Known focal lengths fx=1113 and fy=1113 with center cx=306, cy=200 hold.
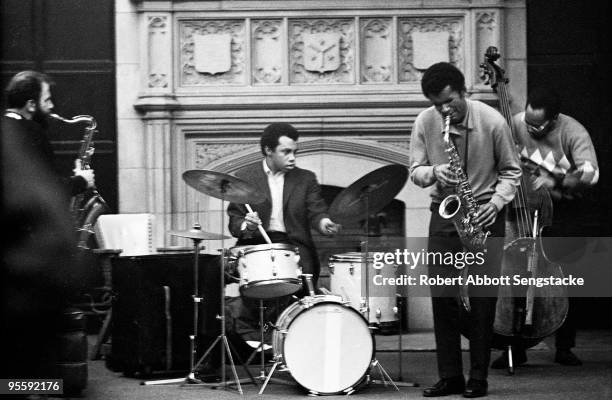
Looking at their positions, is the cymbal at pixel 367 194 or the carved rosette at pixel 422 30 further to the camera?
the carved rosette at pixel 422 30

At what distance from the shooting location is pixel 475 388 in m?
7.00

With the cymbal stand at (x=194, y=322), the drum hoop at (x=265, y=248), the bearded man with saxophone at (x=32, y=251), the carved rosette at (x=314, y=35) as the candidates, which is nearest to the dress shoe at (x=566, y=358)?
the drum hoop at (x=265, y=248)

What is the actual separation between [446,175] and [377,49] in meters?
3.67

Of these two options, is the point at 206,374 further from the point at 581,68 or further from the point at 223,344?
the point at 581,68

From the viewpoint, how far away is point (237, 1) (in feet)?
33.6

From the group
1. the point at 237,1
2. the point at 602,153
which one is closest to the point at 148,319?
the point at 237,1

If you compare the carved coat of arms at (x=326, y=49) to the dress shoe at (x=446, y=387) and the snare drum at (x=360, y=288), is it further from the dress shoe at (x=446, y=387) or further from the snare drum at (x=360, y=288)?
the dress shoe at (x=446, y=387)

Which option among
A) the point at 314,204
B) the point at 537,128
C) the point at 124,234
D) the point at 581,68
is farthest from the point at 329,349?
the point at 581,68

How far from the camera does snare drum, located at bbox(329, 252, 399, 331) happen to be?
7.72 metres

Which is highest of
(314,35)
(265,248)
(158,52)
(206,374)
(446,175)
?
(314,35)

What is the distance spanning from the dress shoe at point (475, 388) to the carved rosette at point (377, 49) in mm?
4019

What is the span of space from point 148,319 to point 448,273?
7.48ft

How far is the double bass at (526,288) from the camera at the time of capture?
8031mm

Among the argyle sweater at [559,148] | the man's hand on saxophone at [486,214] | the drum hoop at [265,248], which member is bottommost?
the drum hoop at [265,248]
